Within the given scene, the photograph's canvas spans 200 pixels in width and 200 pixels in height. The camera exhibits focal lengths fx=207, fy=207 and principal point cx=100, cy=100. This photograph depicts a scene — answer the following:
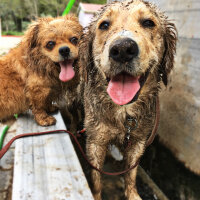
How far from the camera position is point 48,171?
2.05 meters

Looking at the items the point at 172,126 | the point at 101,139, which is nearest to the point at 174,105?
the point at 172,126

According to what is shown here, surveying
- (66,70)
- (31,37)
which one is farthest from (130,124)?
(31,37)

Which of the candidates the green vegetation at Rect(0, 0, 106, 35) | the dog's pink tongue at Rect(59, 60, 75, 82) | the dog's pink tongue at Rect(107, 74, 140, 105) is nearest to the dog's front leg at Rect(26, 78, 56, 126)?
the dog's pink tongue at Rect(59, 60, 75, 82)

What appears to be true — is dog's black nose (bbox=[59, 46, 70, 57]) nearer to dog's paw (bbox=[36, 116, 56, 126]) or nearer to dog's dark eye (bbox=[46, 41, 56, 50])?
dog's dark eye (bbox=[46, 41, 56, 50])

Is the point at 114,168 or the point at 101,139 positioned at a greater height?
the point at 101,139

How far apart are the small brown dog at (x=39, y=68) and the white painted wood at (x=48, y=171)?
63 centimetres

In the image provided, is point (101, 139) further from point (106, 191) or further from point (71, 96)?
point (71, 96)

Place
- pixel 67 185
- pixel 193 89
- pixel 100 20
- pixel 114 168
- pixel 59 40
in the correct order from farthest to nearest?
pixel 114 168 < pixel 59 40 < pixel 193 89 < pixel 100 20 < pixel 67 185

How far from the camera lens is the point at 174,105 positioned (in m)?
2.70

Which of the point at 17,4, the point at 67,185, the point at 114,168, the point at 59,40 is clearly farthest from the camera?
the point at 17,4

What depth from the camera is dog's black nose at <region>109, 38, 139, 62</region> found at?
165 centimetres

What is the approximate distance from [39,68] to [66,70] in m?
0.41

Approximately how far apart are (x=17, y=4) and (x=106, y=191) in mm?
49399

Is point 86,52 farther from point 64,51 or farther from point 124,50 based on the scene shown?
point 124,50
